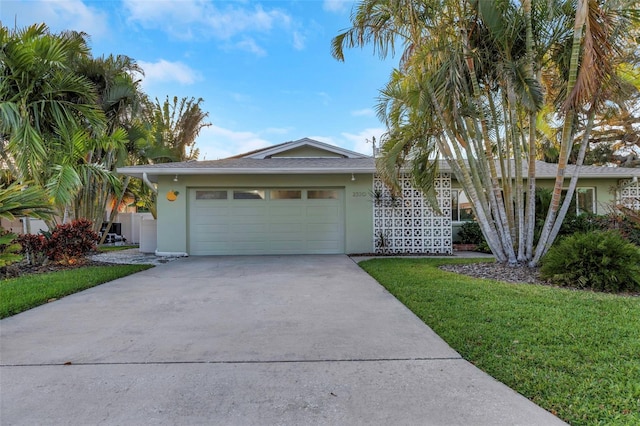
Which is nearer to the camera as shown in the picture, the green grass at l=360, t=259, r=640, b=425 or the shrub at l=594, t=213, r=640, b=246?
the green grass at l=360, t=259, r=640, b=425

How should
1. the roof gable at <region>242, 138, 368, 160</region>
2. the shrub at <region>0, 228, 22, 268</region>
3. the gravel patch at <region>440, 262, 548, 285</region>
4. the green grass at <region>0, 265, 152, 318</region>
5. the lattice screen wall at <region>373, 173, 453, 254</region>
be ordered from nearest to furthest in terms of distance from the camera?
1. the shrub at <region>0, 228, 22, 268</region>
2. the green grass at <region>0, 265, 152, 318</region>
3. the gravel patch at <region>440, 262, 548, 285</region>
4. the lattice screen wall at <region>373, 173, 453, 254</region>
5. the roof gable at <region>242, 138, 368, 160</region>

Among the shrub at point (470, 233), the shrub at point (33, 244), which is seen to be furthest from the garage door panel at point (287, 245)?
the shrub at point (33, 244)

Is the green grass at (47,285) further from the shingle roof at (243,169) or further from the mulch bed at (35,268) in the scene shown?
the shingle roof at (243,169)

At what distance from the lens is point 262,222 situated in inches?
421

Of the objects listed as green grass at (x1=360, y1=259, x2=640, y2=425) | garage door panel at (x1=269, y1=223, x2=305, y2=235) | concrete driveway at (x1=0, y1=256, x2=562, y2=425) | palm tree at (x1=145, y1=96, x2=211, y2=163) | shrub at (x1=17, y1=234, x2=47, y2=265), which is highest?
palm tree at (x1=145, y1=96, x2=211, y2=163)

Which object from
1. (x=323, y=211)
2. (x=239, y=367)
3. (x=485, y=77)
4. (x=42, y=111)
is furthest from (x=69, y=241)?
(x=485, y=77)

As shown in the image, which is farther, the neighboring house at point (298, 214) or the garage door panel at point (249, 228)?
the garage door panel at point (249, 228)

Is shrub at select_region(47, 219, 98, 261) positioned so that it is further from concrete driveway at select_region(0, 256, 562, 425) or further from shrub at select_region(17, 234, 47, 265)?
concrete driveway at select_region(0, 256, 562, 425)

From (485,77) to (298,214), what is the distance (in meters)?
6.20

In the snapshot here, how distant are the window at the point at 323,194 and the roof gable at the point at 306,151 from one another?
6.93ft

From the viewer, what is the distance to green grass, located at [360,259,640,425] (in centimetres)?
226

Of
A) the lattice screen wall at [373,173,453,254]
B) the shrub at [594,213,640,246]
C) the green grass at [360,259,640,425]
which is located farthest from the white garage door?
the shrub at [594,213,640,246]

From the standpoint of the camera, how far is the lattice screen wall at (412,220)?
10.6m

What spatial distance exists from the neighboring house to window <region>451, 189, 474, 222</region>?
4.35 feet
